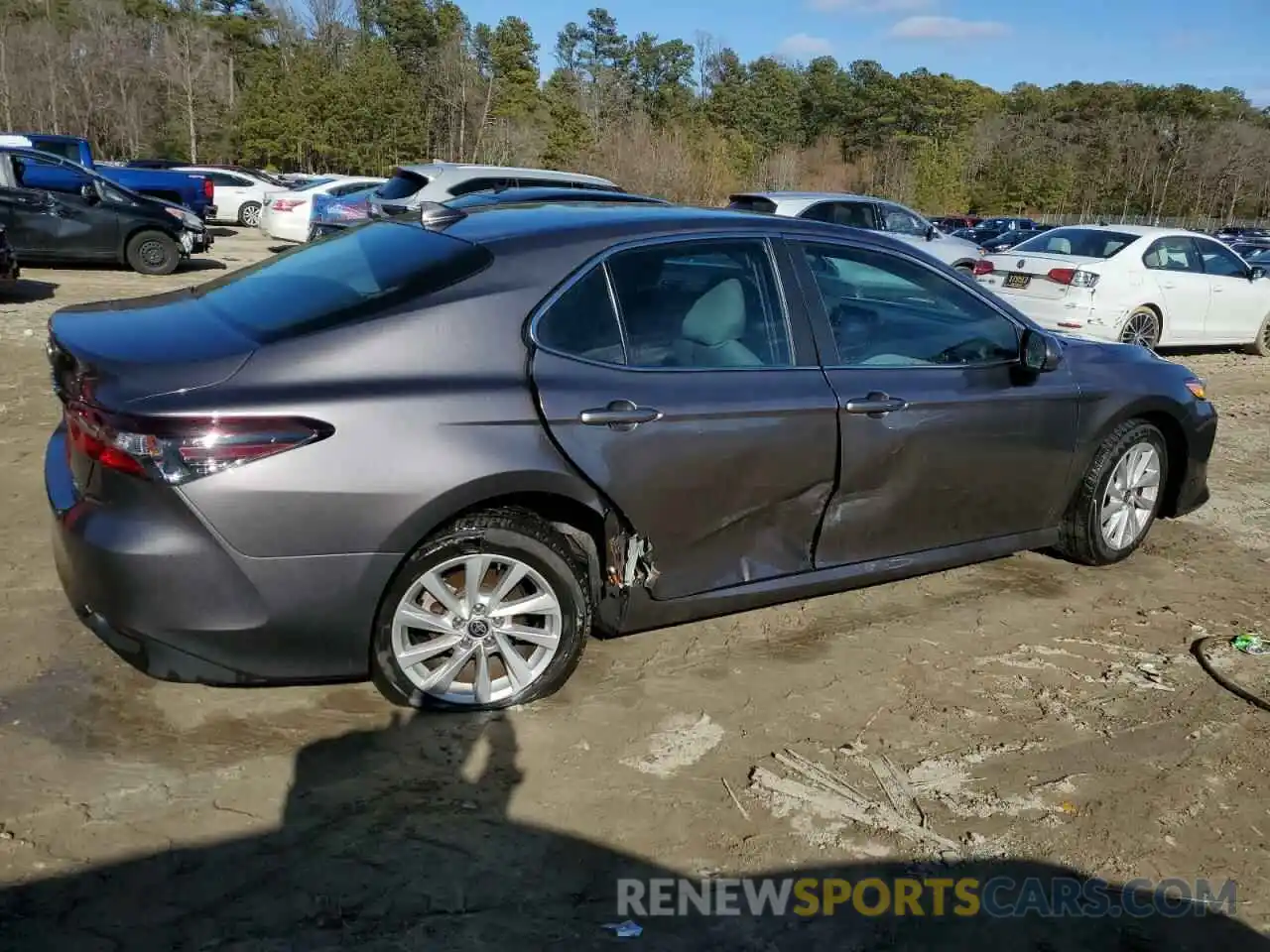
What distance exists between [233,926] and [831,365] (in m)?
2.72

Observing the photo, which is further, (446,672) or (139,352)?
(446,672)

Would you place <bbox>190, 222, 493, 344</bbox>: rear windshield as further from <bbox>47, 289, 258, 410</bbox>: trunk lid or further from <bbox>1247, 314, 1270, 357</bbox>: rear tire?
<bbox>1247, 314, 1270, 357</bbox>: rear tire

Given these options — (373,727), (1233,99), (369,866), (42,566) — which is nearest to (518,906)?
(369,866)

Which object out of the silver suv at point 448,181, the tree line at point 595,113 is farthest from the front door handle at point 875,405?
the tree line at point 595,113

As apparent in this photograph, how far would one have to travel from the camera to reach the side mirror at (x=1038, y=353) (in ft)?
14.5

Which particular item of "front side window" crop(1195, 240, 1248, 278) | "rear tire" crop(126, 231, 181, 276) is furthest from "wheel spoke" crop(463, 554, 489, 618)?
"rear tire" crop(126, 231, 181, 276)

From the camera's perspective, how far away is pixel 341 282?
3547mm

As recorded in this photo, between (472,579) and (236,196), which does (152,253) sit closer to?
(236,196)

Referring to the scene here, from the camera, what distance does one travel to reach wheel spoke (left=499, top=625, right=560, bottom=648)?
345 centimetres

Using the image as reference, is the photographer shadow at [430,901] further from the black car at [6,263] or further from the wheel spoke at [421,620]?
the black car at [6,263]

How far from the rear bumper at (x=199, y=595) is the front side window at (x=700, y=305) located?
120 centimetres

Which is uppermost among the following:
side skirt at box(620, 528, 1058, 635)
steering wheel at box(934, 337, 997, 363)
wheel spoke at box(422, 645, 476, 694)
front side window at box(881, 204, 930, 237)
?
front side window at box(881, 204, 930, 237)

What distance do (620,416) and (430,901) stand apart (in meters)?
1.59

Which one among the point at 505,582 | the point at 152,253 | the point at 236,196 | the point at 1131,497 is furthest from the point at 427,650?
the point at 236,196
